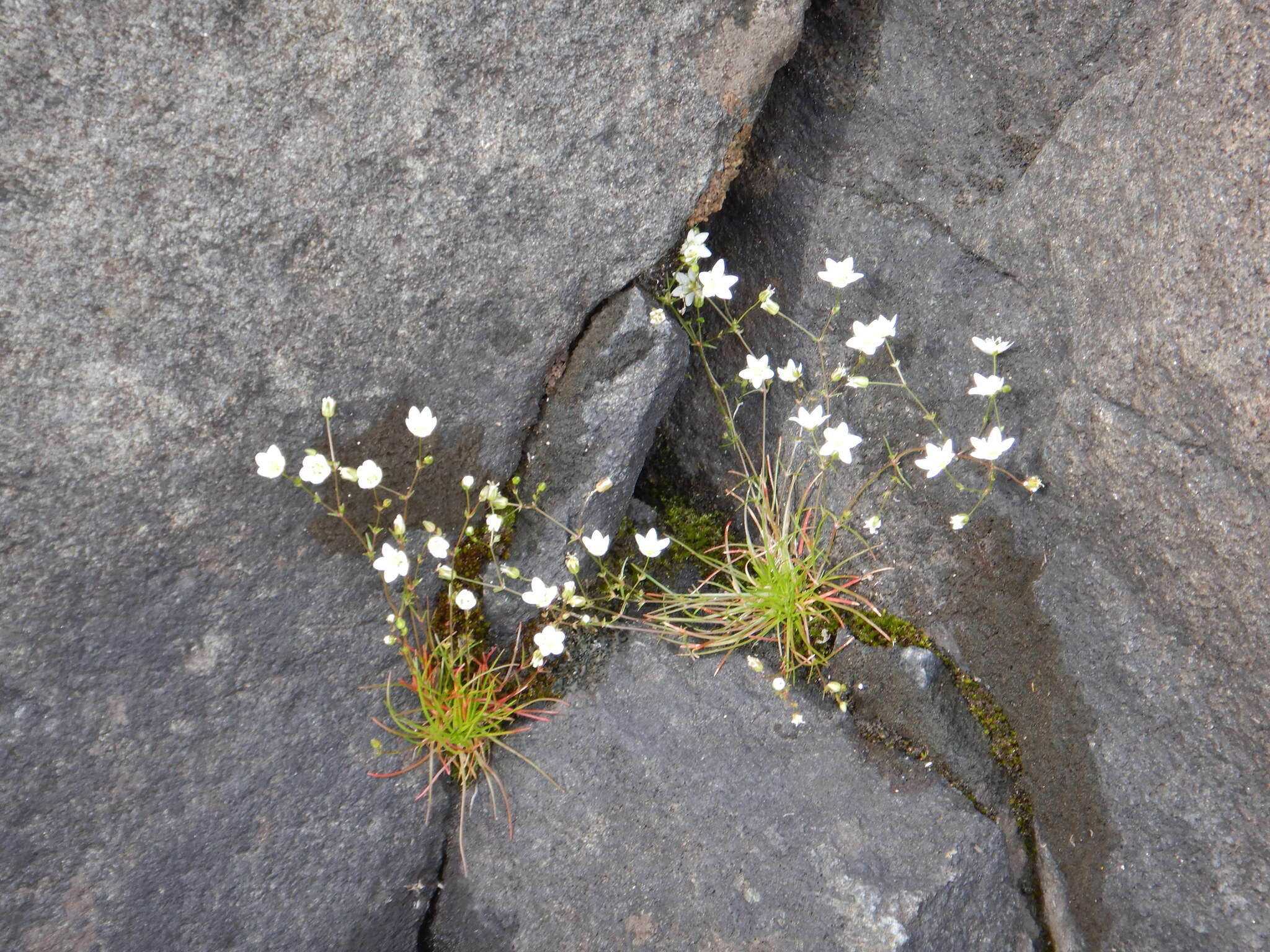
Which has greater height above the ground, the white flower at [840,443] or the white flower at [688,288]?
the white flower at [688,288]

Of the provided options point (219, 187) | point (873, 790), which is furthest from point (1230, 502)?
point (219, 187)

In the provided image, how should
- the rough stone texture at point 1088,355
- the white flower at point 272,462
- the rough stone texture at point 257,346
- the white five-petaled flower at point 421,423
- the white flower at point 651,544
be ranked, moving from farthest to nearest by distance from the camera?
the white flower at point 651,544 → the white five-petaled flower at point 421,423 → the white flower at point 272,462 → the rough stone texture at point 257,346 → the rough stone texture at point 1088,355

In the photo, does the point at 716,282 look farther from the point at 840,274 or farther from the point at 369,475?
the point at 369,475

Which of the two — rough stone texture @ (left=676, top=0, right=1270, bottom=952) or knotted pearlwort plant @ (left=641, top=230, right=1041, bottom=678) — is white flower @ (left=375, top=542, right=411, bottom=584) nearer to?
knotted pearlwort plant @ (left=641, top=230, right=1041, bottom=678)

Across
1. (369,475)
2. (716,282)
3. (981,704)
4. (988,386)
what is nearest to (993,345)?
(988,386)

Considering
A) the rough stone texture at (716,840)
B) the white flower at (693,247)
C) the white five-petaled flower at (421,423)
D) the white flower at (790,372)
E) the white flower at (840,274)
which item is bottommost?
the rough stone texture at (716,840)

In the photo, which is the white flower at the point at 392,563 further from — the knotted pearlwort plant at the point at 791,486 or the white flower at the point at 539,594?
the knotted pearlwort plant at the point at 791,486

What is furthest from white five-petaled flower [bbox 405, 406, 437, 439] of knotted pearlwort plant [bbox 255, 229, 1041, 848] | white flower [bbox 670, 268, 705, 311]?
white flower [bbox 670, 268, 705, 311]

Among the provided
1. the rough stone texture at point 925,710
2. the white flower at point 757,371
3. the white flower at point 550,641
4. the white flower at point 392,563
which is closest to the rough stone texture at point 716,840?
the rough stone texture at point 925,710
